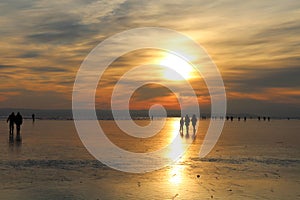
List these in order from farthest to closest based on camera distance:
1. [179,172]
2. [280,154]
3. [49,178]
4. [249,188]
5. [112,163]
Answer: [280,154]
[112,163]
[179,172]
[49,178]
[249,188]

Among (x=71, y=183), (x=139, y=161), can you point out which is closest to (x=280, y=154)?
(x=139, y=161)

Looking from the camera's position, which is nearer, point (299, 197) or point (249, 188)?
point (299, 197)

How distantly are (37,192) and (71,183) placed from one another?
143cm

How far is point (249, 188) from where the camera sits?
1119 centimetres

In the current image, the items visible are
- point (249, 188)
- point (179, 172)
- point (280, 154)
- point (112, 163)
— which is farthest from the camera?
point (280, 154)

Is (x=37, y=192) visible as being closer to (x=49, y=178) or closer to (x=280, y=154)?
(x=49, y=178)

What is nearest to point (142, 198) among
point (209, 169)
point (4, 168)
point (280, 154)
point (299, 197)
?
point (299, 197)

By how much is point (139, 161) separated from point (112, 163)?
127cm

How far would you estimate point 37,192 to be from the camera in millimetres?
10234

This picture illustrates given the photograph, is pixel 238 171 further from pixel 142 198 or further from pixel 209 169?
pixel 142 198

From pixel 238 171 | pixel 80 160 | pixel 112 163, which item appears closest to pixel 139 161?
pixel 112 163

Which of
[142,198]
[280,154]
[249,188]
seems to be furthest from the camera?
[280,154]

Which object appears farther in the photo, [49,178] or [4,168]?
[4,168]

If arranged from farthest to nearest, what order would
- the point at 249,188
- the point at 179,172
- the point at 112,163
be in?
the point at 112,163
the point at 179,172
the point at 249,188
